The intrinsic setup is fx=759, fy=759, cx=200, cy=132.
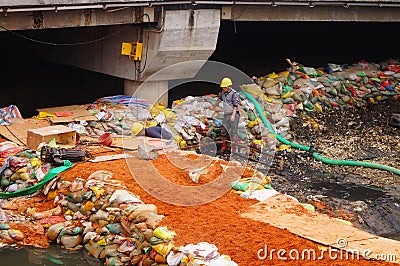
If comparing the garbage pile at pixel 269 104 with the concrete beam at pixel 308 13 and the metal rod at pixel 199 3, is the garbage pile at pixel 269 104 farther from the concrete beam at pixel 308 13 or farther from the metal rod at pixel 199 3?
the metal rod at pixel 199 3

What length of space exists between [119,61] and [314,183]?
6.14 meters

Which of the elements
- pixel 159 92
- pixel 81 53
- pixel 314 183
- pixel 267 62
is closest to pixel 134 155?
pixel 314 183

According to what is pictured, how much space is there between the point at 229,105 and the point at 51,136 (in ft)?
12.0

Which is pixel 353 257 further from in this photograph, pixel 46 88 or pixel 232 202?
pixel 46 88

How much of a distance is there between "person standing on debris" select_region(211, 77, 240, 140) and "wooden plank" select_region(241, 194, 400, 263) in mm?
3304

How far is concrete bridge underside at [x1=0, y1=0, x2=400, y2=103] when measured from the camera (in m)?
16.1

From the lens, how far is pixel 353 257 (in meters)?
10.0

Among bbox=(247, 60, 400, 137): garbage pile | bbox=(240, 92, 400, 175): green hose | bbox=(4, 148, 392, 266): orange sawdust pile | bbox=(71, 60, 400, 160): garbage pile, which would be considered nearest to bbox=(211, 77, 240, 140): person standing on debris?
bbox=(71, 60, 400, 160): garbage pile

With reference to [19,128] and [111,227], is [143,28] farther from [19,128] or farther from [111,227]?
[111,227]

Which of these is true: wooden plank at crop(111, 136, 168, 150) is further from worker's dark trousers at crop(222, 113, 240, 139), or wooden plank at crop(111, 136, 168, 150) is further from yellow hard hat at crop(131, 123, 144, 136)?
worker's dark trousers at crop(222, 113, 240, 139)

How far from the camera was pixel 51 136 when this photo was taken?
13.9 m

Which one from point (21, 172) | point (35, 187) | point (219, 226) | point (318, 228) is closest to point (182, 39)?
point (21, 172)

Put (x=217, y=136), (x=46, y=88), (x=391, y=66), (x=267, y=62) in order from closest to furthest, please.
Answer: (x=217, y=136) < (x=46, y=88) < (x=391, y=66) < (x=267, y=62)

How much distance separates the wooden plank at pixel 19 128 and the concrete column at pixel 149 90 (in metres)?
3.09
